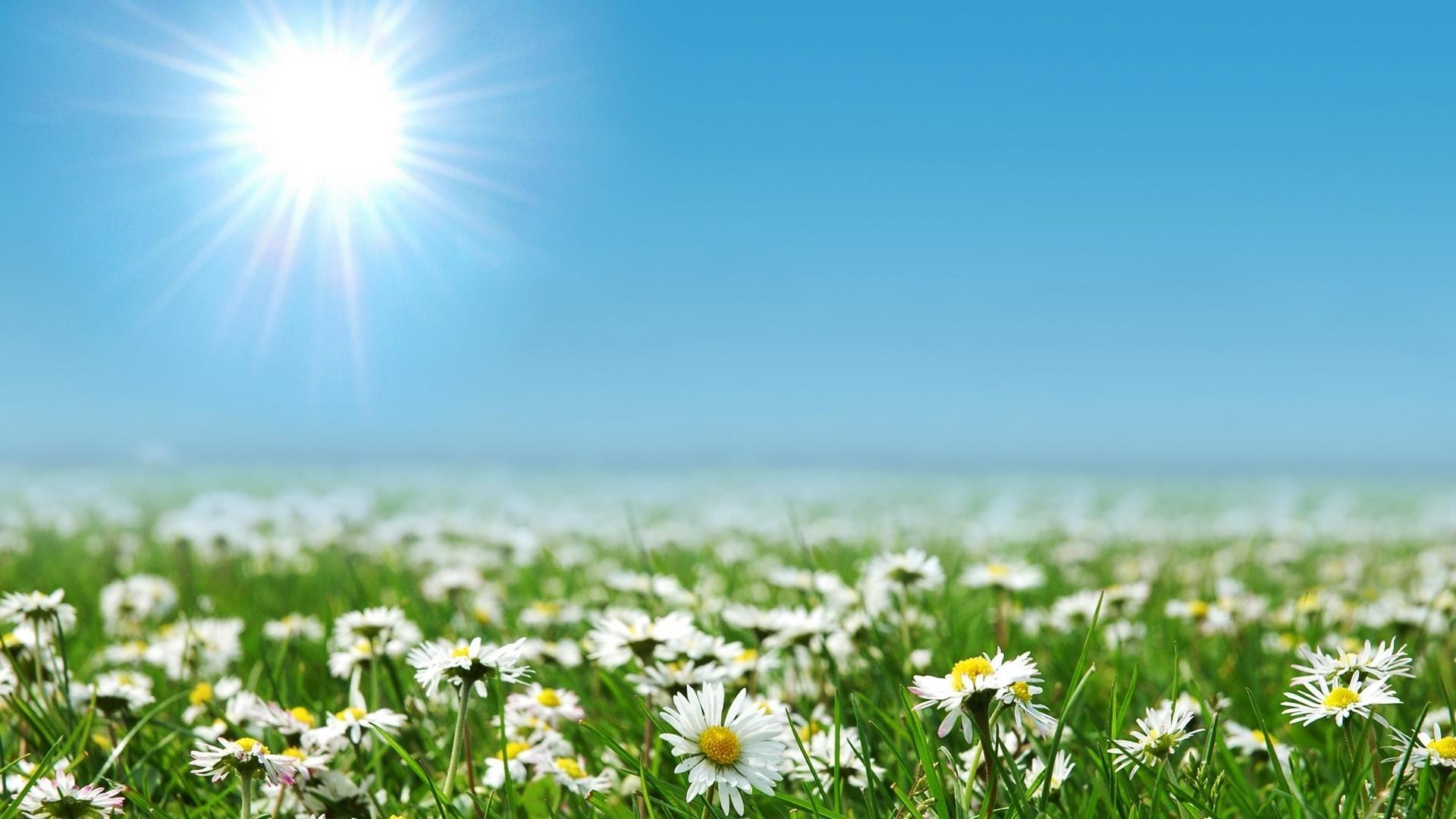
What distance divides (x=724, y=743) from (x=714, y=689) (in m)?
0.09

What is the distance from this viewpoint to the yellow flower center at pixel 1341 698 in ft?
6.04

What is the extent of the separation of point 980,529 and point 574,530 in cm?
508

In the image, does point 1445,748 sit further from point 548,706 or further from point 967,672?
point 548,706

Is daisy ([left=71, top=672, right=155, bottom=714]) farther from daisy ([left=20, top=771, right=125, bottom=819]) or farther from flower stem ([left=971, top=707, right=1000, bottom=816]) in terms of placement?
flower stem ([left=971, top=707, right=1000, bottom=816])

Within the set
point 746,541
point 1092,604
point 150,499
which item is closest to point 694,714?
point 1092,604

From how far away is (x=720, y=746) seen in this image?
1.69 metres

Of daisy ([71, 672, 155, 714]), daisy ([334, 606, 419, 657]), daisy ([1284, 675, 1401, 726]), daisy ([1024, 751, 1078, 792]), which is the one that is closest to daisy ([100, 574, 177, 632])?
daisy ([71, 672, 155, 714])

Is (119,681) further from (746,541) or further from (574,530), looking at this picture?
(574,530)

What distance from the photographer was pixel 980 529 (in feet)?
41.0

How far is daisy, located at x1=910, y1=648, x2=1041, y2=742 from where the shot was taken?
5.32 feet

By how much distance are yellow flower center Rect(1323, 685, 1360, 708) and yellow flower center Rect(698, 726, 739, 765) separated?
1.11 meters

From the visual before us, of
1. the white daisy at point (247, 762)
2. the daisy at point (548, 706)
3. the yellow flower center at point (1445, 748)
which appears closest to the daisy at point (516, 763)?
the daisy at point (548, 706)

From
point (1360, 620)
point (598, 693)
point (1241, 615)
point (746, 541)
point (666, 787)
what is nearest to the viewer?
point (666, 787)

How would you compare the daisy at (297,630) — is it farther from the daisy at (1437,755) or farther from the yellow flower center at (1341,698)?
the daisy at (1437,755)
